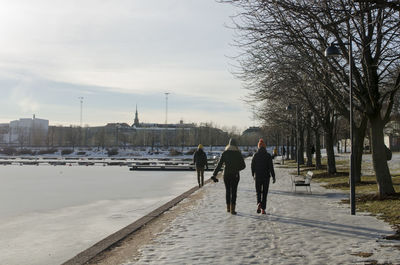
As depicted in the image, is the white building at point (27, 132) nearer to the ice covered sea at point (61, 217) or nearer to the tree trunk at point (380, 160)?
the ice covered sea at point (61, 217)

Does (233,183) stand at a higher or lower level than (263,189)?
higher

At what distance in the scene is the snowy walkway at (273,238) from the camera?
21.0 ft

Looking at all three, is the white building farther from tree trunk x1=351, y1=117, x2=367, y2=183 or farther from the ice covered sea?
tree trunk x1=351, y1=117, x2=367, y2=183

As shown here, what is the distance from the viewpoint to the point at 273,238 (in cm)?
782

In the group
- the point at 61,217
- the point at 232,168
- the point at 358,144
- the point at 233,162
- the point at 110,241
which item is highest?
the point at 358,144

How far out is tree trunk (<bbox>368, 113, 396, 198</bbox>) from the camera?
12852mm

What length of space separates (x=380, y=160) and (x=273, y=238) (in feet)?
22.9

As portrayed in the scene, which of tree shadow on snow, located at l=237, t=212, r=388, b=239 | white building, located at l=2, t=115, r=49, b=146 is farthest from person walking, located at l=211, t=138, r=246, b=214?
white building, located at l=2, t=115, r=49, b=146

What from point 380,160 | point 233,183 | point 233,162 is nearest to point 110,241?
point 233,183

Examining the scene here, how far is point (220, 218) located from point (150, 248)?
3.22m

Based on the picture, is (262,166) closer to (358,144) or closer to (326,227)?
(326,227)

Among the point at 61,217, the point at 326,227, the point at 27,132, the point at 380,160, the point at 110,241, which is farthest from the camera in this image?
the point at 27,132

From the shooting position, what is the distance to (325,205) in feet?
41.0

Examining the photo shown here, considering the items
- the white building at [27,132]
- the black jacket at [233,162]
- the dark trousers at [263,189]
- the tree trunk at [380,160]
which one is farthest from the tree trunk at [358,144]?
the white building at [27,132]
